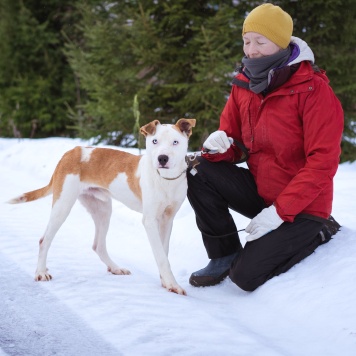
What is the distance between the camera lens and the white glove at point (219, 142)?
342cm

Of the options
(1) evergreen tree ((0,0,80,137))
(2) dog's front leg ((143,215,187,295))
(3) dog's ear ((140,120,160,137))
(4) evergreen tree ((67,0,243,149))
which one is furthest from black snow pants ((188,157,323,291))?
(1) evergreen tree ((0,0,80,137))

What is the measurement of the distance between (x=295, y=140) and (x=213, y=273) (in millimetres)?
1178

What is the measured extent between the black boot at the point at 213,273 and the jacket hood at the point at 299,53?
61.4 inches

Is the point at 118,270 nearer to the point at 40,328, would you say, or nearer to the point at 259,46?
the point at 40,328

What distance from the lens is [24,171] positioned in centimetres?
914

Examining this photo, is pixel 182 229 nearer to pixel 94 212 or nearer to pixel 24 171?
pixel 94 212

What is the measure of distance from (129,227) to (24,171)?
4.58 metres

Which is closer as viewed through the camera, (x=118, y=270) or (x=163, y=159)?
(x=163, y=159)

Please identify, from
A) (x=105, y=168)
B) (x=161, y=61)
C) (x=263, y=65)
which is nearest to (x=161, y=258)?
(x=105, y=168)

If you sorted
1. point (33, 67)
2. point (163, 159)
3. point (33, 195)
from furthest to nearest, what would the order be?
1. point (33, 67)
2. point (33, 195)
3. point (163, 159)

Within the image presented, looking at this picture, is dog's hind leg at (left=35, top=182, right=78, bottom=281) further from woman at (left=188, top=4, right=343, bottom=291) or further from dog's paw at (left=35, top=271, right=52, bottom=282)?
woman at (left=188, top=4, right=343, bottom=291)

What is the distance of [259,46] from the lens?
325 centimetres

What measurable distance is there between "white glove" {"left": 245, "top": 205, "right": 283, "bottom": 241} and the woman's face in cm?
108

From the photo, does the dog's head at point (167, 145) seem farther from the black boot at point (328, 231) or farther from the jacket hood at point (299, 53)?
the black boot at point (328, 231)
